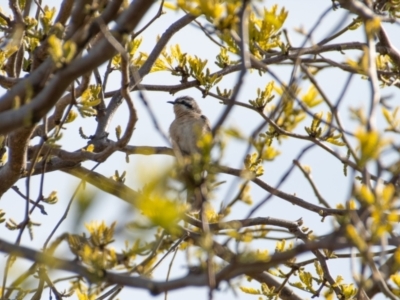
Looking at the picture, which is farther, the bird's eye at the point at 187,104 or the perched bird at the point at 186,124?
the bird's eye at the point at 187,104

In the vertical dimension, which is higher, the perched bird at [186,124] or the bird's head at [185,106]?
the bird's head at [185,106]

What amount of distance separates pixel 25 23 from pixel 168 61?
1288 mm

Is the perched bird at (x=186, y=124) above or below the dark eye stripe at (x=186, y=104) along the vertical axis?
below

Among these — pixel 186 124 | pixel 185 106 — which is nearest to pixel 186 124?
pixel 186 124

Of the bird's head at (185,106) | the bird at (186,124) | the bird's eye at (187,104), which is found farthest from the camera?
the bird's eye at (187,104)

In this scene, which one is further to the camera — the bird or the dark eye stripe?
the dark eye stripe

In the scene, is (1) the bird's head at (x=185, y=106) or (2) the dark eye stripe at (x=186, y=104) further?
(2) the dark eye stripe at (x=186, y=104)

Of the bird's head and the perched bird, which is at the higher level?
the bird's head

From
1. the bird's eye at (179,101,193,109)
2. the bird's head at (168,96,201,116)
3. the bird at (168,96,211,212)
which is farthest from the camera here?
the bird's eye at (179,101,193,109)

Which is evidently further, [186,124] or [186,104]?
[186,104]

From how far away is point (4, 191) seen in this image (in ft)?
16.8

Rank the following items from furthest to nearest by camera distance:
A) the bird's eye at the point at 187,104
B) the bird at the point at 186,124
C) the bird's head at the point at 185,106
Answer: the bird's eye at the point at 187,104 < the bird's head at the point at 185,106 < the bird at the point at 186,124

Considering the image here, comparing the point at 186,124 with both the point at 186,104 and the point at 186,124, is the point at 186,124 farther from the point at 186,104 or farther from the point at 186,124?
the point at 186,104

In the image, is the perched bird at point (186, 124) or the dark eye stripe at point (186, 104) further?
the dark eye stripe at point (186, 104)
